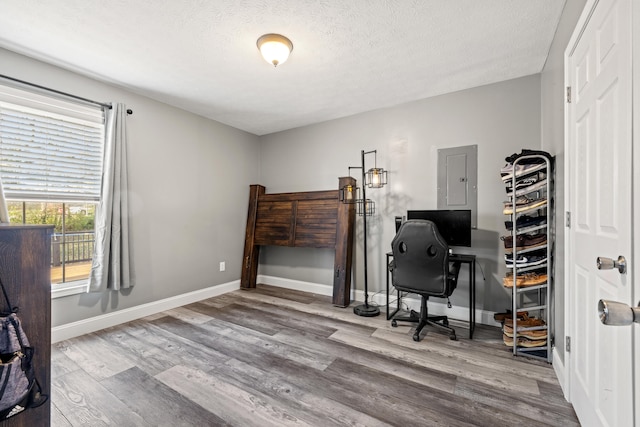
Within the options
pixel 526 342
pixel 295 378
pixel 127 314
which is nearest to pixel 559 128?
pixel 526 342

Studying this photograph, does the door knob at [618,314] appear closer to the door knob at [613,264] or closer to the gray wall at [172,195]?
the door knob at [613,264]

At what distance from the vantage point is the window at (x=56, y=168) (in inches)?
89.5

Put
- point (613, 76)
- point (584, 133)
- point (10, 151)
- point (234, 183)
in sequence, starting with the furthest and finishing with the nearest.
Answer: point (234, 183) < point (10, 151) < point (584, 133) < point (613, 76)

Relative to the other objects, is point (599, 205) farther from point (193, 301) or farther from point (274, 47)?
point (193, 301)

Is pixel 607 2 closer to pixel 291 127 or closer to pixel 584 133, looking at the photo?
pixel 584 133

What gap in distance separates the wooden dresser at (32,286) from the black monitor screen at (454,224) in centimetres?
288

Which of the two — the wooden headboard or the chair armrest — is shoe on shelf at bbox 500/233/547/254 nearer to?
the chair armrest

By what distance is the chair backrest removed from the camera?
2.39 m

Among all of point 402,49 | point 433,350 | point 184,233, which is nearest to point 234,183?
point 184,233

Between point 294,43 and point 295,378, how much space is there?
2.50 m

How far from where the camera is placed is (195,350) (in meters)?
2.33

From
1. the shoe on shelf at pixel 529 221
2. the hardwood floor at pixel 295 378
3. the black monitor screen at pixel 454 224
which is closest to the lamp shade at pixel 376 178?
the black monitor screen at pixel 454 224

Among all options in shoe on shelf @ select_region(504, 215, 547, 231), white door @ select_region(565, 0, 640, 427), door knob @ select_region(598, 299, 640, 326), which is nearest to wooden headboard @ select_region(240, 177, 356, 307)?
shoe on shelf @ select_region(504, 215, 547, 231)

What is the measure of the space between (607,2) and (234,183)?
3.97m
